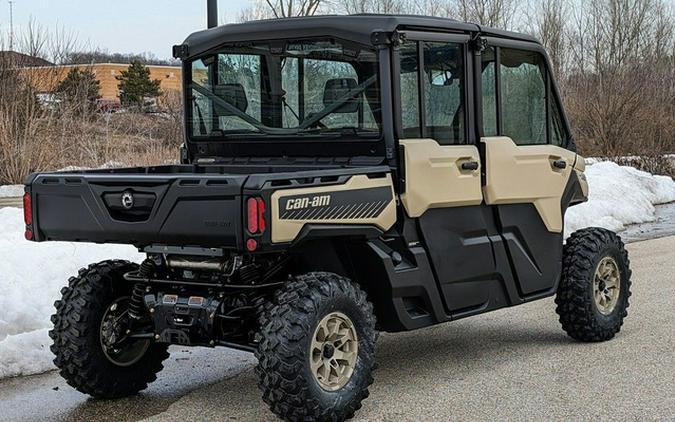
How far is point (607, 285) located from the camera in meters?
7.52

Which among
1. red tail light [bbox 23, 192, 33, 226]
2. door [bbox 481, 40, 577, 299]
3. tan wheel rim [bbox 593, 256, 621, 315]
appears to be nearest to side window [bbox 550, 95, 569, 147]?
door [bbox 481, 40, 577, 299]

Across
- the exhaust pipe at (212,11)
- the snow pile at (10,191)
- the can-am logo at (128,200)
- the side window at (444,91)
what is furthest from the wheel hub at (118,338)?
the snow pile at (10,191)

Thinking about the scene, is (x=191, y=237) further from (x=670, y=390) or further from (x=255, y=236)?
(x=670, y=390)

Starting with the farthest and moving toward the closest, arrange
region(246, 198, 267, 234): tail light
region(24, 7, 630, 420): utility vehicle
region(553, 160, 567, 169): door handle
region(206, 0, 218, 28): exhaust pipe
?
1. region(206, 0, 218, 28): exhaust pipe
2. region(553, 160, 567, 169): door handle
3. region(24, 7, 630, 420): utility vehicle
4. region(246, 198, 267, 234): tail light

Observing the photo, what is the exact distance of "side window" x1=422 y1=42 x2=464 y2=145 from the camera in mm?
6277

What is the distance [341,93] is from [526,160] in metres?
1.49

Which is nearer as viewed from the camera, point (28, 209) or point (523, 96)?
point (28, 209)

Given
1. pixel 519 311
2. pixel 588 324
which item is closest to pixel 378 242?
pixel 588 324

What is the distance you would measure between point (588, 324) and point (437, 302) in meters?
1.57

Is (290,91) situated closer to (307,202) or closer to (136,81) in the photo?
(307,202)

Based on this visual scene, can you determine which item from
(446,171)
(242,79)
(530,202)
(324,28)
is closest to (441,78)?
(446,171)

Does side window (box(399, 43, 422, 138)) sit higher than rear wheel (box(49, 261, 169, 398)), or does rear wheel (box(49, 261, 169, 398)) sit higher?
side window (box(399, 43, 422, 138))

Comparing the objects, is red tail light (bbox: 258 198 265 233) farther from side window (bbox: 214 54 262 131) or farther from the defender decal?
side window (bbox: 214 54 262 131)

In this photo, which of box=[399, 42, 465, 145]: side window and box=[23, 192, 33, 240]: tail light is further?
box=[399, 42, 465, 145]: side window
